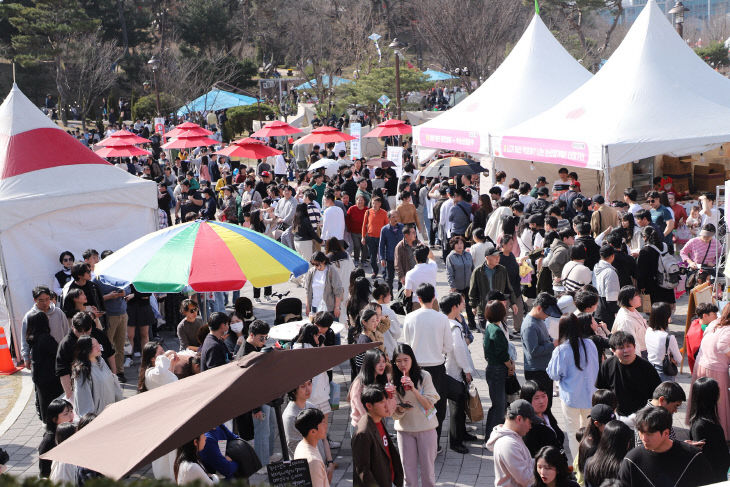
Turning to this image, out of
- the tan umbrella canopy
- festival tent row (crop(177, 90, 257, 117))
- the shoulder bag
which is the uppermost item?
festival tent row (crop(177, 90, 257, 117))

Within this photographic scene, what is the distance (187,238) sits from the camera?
723 centimetres

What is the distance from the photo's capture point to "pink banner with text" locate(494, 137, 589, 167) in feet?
48.8

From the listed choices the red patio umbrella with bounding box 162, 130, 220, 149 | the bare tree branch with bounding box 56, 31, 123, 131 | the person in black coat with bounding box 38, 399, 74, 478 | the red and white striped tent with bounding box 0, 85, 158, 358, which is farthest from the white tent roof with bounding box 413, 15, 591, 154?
the bare tree branch with bounding box 56, 31, 123, 131

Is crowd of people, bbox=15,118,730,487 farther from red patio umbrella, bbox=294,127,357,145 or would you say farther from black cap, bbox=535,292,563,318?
red patio umbrella, bbox=294,127,357,145

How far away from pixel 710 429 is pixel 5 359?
8.62m

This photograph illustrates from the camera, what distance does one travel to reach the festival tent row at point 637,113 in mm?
14531

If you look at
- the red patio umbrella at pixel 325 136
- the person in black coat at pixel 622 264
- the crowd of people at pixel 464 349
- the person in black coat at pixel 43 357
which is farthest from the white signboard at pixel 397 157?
the person in black coat at pixel 43 357

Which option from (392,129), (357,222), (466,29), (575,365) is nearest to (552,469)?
(575,365)

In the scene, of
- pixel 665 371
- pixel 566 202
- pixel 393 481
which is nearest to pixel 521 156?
pixel 566 202

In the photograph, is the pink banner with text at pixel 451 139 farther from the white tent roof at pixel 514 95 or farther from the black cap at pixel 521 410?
the black cap at pixel 521 410

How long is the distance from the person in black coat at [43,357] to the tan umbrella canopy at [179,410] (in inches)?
149

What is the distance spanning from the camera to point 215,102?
38875mm

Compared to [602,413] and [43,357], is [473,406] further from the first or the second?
[43,357]

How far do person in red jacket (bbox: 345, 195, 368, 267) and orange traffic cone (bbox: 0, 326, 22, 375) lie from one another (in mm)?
5798
